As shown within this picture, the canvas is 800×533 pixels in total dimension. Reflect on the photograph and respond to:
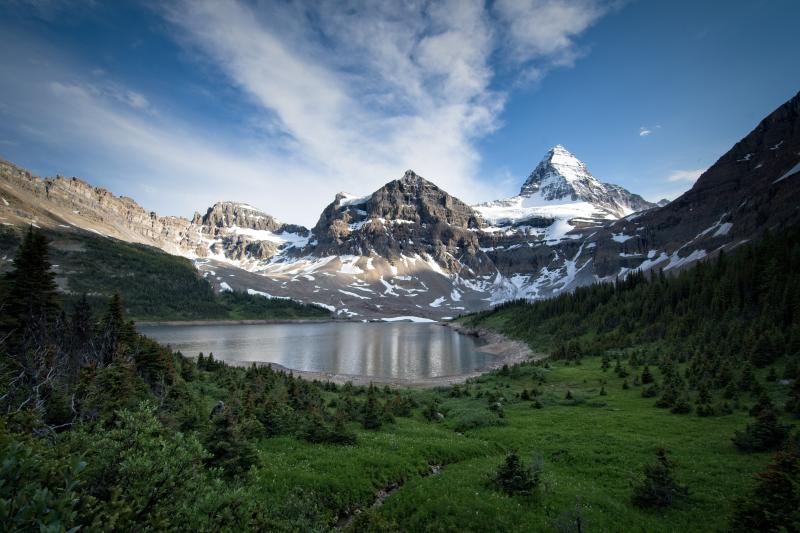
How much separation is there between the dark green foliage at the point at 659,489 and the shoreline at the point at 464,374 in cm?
3127

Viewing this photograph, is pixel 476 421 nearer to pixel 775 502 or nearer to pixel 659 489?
pixel 659 489

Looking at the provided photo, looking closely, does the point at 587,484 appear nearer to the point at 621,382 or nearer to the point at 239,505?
the point at 239,505

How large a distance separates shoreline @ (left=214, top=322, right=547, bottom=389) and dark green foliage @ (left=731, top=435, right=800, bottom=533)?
1363 inches

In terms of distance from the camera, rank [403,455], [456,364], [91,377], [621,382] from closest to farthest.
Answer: [403,455] < [91,377] < [621,382] < [456,364]

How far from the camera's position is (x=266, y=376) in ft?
140

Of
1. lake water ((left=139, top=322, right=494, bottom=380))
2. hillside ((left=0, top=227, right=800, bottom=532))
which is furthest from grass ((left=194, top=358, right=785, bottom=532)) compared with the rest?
lake water ((left=139, top=322, right=494, bottom=380))

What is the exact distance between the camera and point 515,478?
15555 mm

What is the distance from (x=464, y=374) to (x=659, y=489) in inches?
2352

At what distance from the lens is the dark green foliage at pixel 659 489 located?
14.4m

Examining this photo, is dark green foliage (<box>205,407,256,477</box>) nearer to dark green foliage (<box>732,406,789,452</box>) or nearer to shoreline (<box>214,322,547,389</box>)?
dark green foliage (<box>732,406,789,452</box>)

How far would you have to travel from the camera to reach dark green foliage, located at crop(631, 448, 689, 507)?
47.2 feet

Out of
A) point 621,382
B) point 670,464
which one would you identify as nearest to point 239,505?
point 670,464

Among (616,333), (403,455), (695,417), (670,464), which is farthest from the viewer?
(616,333)

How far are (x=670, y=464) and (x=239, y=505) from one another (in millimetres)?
16557
